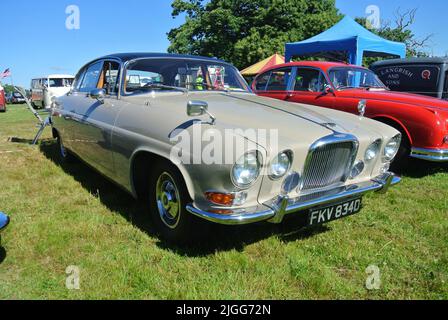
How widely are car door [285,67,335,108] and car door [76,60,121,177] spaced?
340cm

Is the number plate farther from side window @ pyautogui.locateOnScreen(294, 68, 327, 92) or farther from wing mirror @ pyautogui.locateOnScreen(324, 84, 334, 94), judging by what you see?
side window @ pyautogui.locateOnScreen(294, 68, 327, 92)

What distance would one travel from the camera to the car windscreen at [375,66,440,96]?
7.13 meters

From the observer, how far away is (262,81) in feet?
23.1

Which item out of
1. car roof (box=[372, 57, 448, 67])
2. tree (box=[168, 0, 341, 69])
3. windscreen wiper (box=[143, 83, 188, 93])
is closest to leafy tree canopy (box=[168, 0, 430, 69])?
tree (box=[168, 0, 341, 69])

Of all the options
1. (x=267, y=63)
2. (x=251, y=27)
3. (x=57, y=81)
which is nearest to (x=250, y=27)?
(x=251, y=27)

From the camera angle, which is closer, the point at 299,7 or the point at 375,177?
the point at 375,177

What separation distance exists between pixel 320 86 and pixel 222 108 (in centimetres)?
350

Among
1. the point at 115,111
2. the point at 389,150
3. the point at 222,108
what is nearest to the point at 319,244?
the point at 389,150

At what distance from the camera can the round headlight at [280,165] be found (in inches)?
94.2

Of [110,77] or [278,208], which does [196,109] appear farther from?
[110,77]

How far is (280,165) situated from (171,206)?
937mm
